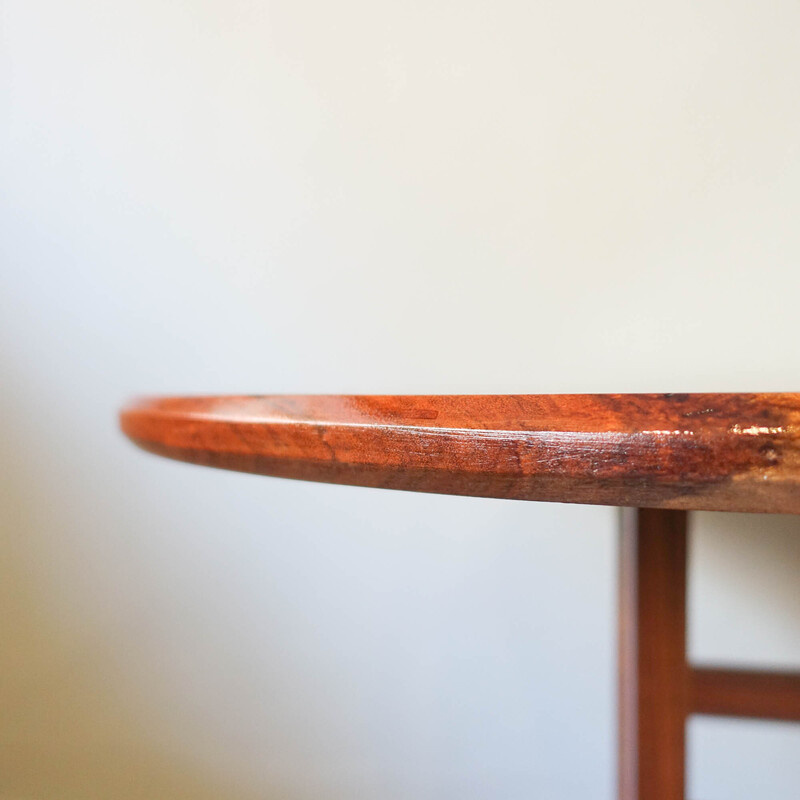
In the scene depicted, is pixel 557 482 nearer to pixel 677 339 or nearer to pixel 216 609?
pixel 677 339

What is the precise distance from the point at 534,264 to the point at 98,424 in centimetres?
56

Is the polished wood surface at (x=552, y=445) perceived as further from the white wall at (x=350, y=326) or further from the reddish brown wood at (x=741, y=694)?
the white wall at (x=350, y=326)

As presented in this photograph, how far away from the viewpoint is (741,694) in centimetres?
36

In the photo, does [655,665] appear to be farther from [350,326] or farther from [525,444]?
[350,326]

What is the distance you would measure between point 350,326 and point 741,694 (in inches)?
21.1

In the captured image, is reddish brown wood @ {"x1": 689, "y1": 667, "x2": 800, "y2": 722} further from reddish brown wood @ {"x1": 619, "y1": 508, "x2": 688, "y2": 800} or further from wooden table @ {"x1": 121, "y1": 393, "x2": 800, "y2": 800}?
wooden table @ {"x1": 121, "y1": 393, "x2": 800, "y2": 800}

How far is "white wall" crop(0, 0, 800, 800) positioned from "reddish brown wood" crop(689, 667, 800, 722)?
1.28ft

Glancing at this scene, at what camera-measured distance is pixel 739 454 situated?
17 cm

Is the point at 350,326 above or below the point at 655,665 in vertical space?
above

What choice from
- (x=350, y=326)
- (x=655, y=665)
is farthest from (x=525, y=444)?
(x=350, y=326)

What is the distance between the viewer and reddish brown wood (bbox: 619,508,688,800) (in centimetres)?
35

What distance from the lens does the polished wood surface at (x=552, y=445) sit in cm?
17

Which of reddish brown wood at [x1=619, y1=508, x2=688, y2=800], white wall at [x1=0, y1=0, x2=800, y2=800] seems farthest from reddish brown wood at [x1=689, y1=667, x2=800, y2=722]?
white wall at [x1=0, y1=0, x2=800, y2=800]

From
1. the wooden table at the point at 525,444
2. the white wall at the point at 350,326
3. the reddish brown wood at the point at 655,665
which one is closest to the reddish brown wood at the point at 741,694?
the reddish brown wood at the point at 655,665
